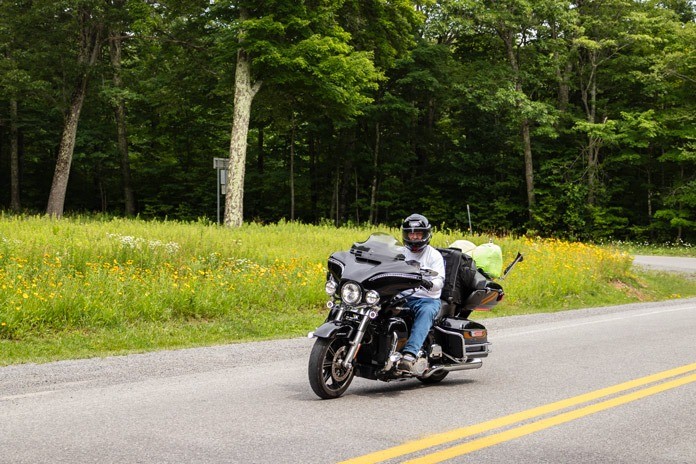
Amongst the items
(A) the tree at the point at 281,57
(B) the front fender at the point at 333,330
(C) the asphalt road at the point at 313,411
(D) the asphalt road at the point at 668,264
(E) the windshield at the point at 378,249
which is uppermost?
→ (A) the tree at the point at 281,57

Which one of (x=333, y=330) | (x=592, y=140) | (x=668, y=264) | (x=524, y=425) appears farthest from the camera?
(x=592, y=140)

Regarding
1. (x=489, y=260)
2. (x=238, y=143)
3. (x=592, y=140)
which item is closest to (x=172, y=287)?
(x=489, y=260)

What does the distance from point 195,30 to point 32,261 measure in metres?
19.3

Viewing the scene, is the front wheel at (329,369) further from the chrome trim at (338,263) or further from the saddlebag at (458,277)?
the saddlebag at (458,277)

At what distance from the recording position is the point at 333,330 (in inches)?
252

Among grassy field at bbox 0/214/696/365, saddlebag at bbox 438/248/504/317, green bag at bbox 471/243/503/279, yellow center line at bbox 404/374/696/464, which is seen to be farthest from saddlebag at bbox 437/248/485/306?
grassy field at bbox 0/214/696/365

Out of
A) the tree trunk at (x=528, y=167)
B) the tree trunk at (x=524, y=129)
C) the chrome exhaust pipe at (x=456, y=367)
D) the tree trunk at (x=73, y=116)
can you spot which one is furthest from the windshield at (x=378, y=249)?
the tree trunk at (x=528, y=167)

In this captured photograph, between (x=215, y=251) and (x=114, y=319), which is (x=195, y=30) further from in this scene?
(x=114, y=319)

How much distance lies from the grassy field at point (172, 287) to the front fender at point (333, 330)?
12.7ft

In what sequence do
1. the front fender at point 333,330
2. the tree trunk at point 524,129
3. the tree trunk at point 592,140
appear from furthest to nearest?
the tree trunk at point 592,140 → the tree trunk at point 524,129 → the front fender at point 333,330

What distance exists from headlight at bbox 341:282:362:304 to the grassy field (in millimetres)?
4069

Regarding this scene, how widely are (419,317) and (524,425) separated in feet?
5.07

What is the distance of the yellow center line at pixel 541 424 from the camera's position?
16.6 feet

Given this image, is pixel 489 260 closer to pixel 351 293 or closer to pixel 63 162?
pixel 351 293
